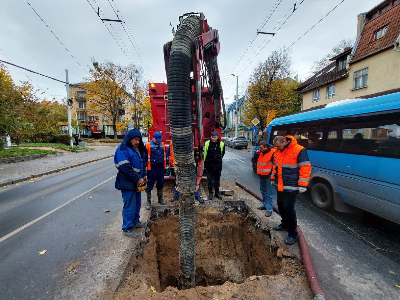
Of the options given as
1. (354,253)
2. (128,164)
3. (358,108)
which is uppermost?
(358,108)

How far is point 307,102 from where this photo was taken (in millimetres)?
23156

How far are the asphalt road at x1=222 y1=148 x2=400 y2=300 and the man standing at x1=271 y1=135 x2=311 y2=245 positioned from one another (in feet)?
1.94

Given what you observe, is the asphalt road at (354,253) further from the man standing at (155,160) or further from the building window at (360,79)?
the building window at (360,79)

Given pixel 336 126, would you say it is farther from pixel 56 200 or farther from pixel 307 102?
pixel 307 102

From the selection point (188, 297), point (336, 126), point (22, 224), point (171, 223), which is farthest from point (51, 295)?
point (336, 126)

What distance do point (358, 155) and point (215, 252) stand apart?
3723mm

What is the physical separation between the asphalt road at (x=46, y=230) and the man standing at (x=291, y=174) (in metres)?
3.38

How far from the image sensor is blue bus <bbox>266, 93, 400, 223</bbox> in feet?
12.1

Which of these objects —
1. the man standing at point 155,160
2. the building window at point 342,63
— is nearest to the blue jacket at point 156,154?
the man standing at point 155,160

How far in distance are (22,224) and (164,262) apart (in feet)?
10.4

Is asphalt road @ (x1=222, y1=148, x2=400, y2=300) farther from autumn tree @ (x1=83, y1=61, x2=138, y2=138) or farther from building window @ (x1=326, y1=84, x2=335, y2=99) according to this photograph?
autumn tree @ (x1=83, y1=61, x2=138, y2=138)

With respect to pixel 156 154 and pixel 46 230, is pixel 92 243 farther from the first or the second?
pixel 156 154

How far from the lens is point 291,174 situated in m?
3.39

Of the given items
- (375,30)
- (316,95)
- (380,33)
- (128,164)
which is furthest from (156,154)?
(316,95)
